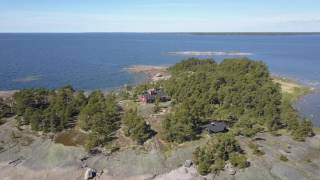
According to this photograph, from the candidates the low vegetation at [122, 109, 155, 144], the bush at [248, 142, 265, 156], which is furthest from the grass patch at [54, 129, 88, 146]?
the bush at [248, 142, 265, 156]

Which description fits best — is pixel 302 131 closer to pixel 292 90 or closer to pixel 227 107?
pixel 227 107

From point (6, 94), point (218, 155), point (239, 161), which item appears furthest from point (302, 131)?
point (6, 94)

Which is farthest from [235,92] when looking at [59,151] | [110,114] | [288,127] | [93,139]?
[59,151]

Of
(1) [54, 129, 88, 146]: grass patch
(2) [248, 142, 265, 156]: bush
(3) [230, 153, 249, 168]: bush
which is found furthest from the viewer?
(1) [54, 129, 88, 146]: grass patch

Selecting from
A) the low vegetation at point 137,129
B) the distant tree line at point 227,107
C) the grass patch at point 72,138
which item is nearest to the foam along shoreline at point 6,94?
the grass patch at point 72,138

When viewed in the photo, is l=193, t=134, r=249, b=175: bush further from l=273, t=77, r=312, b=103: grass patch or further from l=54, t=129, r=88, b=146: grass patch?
l=273, t=77, r=312, b=103: grass patch

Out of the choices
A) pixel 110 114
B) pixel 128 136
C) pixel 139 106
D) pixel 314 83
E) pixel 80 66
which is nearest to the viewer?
pixel 128 136

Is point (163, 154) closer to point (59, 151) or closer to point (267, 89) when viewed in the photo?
point (59, 151)

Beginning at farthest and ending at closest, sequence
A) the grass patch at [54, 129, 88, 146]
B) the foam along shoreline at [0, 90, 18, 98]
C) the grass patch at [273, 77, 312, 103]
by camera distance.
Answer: the grass patch at [273, 77, 312, 103] → the foam along shoreline at [0, 90, 18, 98] → the grass patch at [54, 129, 88, 146]
